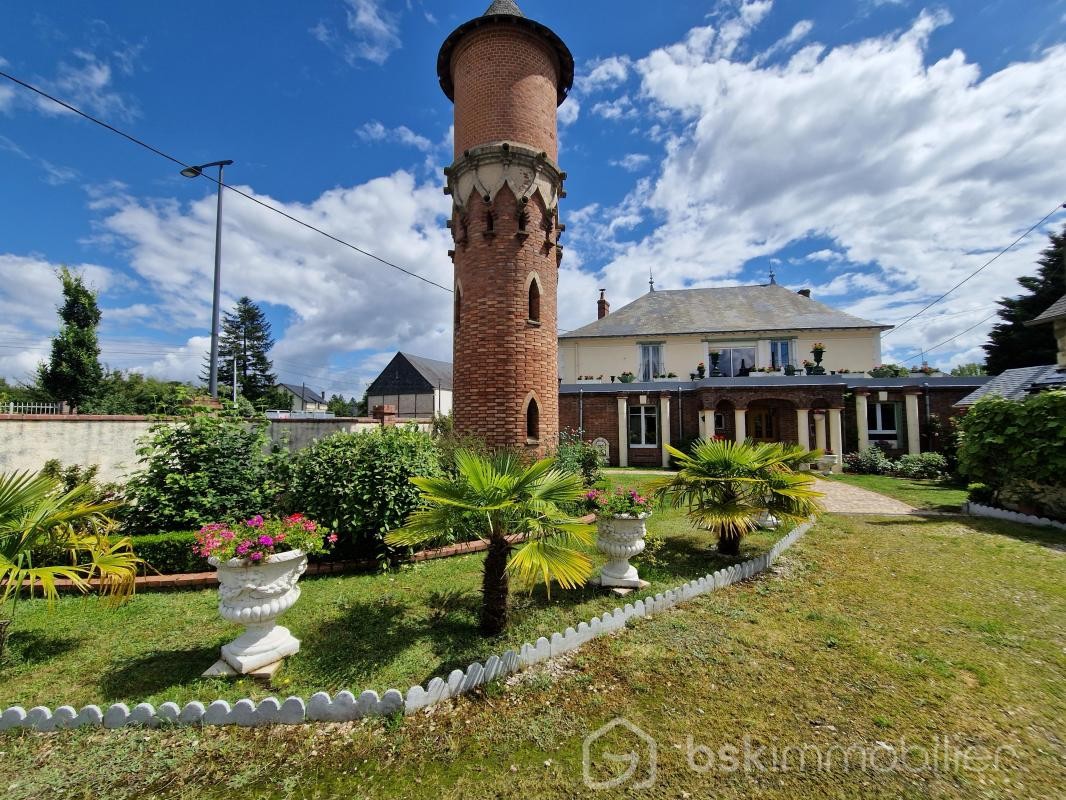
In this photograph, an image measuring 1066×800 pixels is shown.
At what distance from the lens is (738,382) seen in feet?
61.3

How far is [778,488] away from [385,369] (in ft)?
142

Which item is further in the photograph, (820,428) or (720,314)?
(720,314)

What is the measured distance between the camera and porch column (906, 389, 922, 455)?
17.8 meters

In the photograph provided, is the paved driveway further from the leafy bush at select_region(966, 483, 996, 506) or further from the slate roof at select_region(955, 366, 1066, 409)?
the slate roof at select_region(955, 366, 1066, 409)

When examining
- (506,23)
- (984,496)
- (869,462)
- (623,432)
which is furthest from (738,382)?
(506,23)

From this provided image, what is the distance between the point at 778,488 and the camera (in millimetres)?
6172

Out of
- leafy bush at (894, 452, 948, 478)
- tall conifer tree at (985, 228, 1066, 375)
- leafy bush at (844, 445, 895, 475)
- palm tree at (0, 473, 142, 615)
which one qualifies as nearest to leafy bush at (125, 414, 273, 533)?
palm tree at (0, 473, 142, 615)

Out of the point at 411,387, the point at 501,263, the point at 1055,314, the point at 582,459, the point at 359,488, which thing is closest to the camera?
the point at 359,488

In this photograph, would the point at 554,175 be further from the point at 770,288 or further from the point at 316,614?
the point at 770,288

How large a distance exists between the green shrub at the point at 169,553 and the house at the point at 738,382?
14.2 metres

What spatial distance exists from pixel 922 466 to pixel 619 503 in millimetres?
17711

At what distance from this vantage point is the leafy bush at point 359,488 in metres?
6.09

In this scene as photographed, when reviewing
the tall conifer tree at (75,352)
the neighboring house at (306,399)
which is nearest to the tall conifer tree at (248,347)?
the neighboring house at (306,399)

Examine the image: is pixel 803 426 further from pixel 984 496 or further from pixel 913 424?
pixel 984 496
